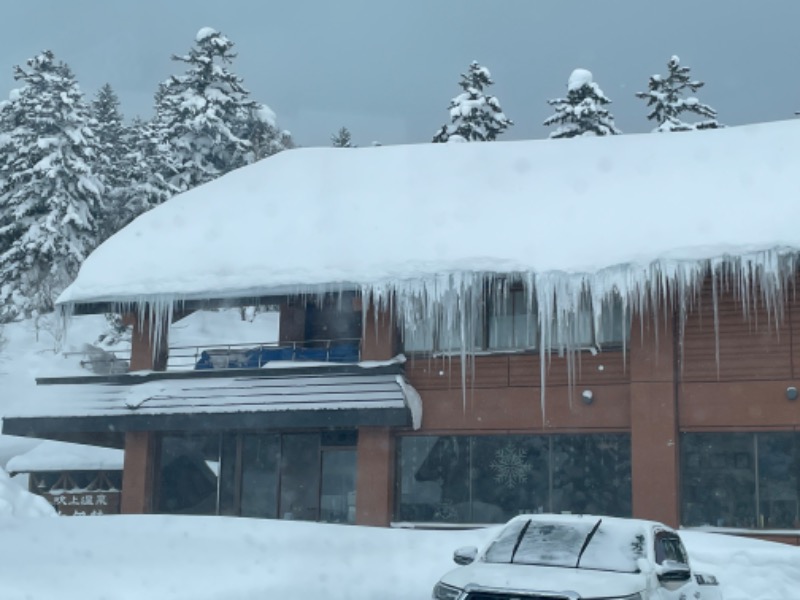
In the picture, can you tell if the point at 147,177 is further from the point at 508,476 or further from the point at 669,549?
the point at 669,549

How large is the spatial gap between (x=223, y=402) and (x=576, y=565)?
13666 mm

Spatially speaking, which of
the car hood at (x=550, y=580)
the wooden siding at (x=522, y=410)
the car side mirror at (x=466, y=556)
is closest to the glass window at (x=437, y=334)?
the wooden siding at (x=522, y=410)

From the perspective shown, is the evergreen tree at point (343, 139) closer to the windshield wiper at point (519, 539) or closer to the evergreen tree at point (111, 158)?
the evergreen tree at point (111, 158)

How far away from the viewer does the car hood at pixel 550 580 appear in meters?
8.81

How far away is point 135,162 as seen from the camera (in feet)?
169

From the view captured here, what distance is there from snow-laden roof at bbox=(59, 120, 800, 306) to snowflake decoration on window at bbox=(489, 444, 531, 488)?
339 centimetres

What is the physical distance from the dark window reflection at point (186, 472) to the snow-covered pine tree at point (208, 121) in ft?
93.5

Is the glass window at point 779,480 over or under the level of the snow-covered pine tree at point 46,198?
under

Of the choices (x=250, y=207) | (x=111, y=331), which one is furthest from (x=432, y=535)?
(x=111, y=331)

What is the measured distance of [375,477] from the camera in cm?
2164

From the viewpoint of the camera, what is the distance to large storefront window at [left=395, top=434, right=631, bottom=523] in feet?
67.8

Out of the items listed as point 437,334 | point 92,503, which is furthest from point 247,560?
point 92,503

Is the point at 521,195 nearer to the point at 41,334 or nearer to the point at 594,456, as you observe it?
the point at 594,456

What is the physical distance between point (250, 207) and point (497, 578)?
57.1 ft
